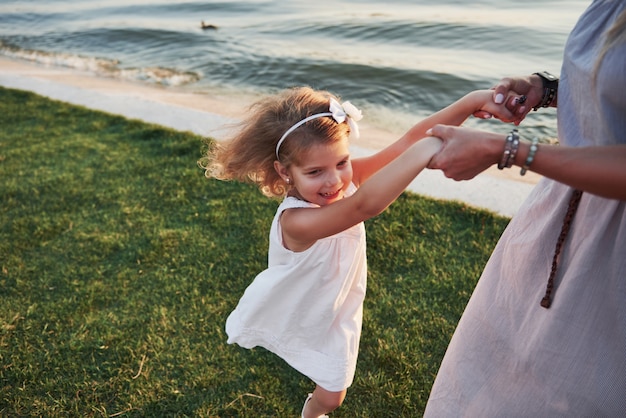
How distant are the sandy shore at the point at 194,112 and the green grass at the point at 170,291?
1.00 ft

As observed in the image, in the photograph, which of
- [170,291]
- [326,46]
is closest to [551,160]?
[170,291]

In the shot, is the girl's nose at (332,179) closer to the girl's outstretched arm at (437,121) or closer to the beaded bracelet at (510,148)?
the girl's outstretched arm at (437,121)

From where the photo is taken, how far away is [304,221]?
1.90 m

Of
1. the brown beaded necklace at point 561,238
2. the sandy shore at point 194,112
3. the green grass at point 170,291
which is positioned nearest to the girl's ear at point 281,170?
the sandy shore at point 194,112

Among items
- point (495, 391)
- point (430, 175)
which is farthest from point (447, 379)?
point (430, 175)

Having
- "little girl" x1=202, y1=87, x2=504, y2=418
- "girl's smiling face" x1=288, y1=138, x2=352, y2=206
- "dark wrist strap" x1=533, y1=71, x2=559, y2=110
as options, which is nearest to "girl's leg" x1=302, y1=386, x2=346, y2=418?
"little girl" x1=202, y1=87, x2=504, y2=418

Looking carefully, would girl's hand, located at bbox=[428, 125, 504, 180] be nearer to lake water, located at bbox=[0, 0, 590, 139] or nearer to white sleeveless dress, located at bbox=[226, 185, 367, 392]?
white sleeveless dress, located at bbox=[226, 185, 367, 392]

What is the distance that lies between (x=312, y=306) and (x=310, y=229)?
0.44 meters

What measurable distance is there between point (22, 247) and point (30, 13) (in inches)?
639

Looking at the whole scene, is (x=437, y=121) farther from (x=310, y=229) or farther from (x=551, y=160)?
(x=551, y=160)

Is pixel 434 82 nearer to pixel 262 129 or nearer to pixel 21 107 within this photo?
pixel 21 107

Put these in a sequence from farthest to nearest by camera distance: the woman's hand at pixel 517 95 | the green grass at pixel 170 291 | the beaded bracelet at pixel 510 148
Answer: the green grass at pixel 170 291 < the woman's hand at pixel 517 95 < the beaded bracelet at pixel 510 148

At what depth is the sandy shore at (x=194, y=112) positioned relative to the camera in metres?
4.08

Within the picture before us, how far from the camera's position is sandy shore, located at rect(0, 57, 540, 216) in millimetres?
4079
